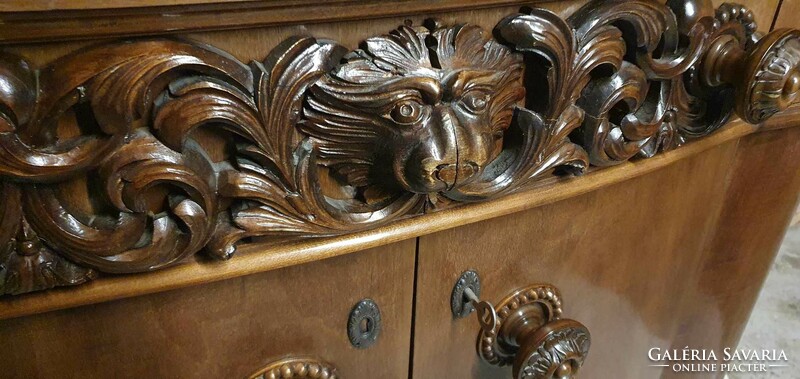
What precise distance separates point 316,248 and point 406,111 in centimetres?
10

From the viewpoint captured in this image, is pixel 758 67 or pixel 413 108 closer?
pixel 413 108

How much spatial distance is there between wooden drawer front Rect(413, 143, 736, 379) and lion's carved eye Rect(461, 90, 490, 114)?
11cm

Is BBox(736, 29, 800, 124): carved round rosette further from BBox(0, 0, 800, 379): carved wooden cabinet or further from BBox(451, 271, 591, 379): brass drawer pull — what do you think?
BBox(451, 271, 591, 379): brass drawer pull

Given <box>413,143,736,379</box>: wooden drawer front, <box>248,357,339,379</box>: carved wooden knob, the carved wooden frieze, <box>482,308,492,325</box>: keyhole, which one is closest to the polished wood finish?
<box>413,143,736,379</box>: wooden drawer front

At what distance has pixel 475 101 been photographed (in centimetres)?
38

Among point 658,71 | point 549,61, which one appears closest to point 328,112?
point 549,61

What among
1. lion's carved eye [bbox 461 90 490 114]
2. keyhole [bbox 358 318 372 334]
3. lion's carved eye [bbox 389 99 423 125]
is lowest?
keyhole [bbox 358 318 372 334]

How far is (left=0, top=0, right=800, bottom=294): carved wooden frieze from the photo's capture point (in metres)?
0.30

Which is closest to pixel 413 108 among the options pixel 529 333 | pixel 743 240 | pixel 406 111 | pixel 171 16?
pixel 406 111

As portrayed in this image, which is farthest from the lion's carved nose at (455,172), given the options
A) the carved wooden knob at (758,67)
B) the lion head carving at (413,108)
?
the carved wooden knob at (758,67)

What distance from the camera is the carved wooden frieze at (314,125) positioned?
11.8 inches

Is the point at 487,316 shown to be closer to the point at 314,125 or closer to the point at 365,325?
the point at 365,325

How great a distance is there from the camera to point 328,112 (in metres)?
0.35

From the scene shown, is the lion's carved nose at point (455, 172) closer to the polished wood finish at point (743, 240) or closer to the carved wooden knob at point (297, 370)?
the carved wooden knob at point (297, 370)
